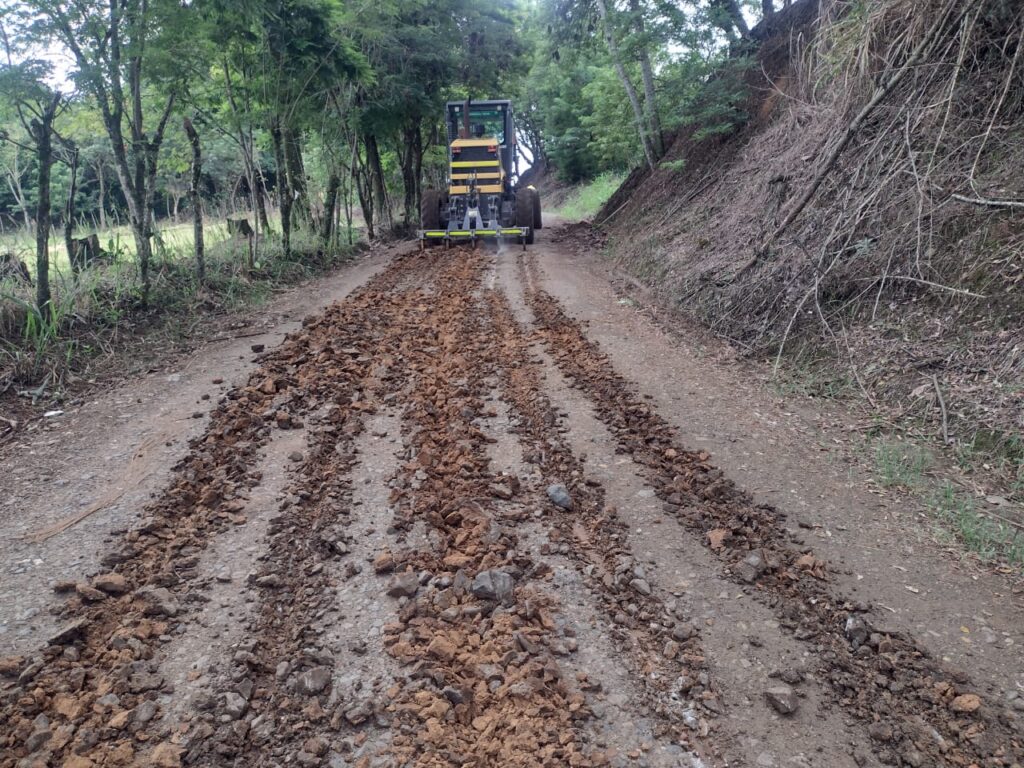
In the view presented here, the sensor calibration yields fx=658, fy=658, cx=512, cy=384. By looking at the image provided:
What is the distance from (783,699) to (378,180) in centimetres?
1997

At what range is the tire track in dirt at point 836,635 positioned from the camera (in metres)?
2.29

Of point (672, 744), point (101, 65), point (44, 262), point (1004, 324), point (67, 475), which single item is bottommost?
point (672, 744)

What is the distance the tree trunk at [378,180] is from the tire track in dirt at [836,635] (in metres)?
16.6

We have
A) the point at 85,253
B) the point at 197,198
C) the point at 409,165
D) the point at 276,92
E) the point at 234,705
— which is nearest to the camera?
the point at 234,705

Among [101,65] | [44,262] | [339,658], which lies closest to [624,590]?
[339,658]

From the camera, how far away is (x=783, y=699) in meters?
→ 2.43

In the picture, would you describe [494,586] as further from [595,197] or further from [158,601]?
[595,197]

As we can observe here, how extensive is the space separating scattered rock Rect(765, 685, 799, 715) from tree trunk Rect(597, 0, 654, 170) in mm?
13376

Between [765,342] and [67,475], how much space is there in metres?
6.14

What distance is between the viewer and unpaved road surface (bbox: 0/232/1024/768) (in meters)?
2.32

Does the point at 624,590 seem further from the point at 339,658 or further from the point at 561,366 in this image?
the point at 561,366

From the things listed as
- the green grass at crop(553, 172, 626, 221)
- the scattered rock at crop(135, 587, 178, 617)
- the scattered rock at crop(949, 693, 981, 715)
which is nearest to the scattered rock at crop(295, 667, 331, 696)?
the scattered rock at crop(135, 587, 178, 617)

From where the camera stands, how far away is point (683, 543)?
3.50 metres

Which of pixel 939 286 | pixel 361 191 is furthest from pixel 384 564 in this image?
pixel 361 191
